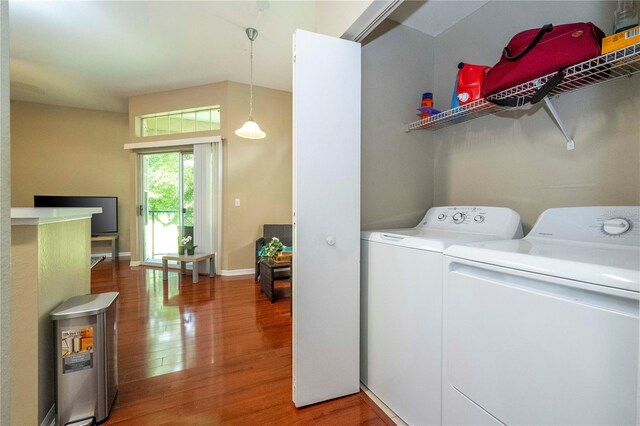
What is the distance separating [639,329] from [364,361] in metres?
1.26

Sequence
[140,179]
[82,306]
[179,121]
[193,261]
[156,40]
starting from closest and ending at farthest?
[82,306] < [156,40] < [193,261] < [179,121] < [140,179]

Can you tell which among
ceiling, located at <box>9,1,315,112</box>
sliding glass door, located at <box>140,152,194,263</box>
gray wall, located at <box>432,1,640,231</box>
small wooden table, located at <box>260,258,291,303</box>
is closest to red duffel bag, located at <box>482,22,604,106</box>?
gray wall, located at <box>432,1,640,231</box>

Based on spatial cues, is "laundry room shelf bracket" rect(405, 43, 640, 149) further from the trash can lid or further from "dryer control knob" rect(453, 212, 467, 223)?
the trash can lid

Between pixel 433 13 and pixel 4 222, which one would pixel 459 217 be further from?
pixel 4 222

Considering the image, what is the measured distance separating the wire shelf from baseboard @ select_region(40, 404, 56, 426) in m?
2.60

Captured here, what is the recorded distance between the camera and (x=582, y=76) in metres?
1.13

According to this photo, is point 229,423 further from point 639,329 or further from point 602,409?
point 639,329

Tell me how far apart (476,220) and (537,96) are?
0.63m

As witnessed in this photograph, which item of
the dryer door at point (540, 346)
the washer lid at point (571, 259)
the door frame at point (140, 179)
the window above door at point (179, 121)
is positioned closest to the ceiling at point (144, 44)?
the window above door at point (179, 121)

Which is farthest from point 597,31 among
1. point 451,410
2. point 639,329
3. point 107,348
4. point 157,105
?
point 157,105

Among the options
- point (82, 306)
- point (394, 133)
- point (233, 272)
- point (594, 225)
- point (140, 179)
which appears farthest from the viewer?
point (140, 179)

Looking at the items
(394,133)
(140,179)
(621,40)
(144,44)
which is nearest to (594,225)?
(621,40)

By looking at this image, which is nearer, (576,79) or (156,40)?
(576,79)

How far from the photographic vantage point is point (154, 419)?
138cm
